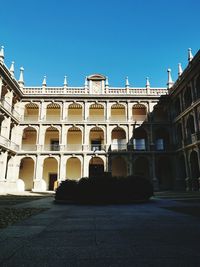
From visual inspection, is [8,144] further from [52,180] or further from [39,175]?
[52,180]

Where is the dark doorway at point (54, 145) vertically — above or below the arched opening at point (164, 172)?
above

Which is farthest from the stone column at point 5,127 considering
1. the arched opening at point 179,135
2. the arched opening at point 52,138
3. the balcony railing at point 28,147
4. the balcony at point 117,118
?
the arched opening at point 179,135

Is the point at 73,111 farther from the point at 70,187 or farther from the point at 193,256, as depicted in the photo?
the point at 193,256

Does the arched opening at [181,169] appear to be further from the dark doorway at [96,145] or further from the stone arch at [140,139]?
the dark doorway at [96,145]

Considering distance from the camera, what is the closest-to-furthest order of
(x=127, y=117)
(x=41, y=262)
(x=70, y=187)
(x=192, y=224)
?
(x=41, y=262) < (x=192, y=224) < (x=70, y=187) < (x=127, y=117)

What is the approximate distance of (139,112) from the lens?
28.8 meters

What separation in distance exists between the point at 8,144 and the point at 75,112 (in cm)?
990

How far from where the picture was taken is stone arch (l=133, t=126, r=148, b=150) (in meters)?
26.1

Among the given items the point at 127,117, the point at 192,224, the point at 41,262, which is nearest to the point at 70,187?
the point at 192,224

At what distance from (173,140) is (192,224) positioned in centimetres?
2215

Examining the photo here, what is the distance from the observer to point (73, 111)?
28703 millimetres

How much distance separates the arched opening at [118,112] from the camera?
2736 centimetres

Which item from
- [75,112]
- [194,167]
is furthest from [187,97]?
[75,112]

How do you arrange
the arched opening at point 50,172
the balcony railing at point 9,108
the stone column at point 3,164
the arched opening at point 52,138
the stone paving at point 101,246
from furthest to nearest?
the arched opening at point 52,138 < the arched opening at point 50,172 < the balcony railing at point 9,108 < the stone column at point 3,164 < the stone paving at point 101,246
